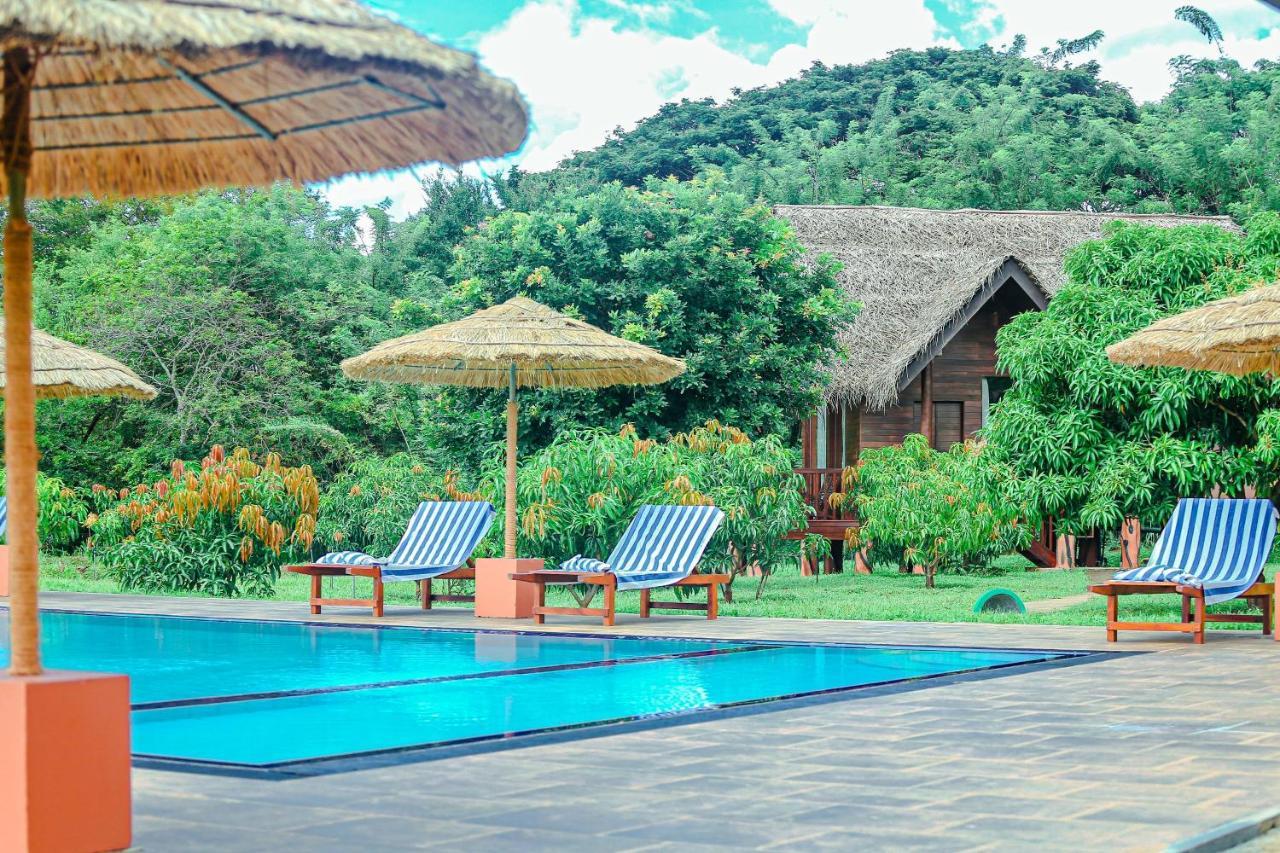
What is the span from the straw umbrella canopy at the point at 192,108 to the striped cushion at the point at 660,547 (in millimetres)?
6773

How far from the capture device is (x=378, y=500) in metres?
15.7

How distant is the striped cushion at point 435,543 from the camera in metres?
12.1

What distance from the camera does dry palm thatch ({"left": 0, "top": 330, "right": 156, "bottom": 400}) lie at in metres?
12.5

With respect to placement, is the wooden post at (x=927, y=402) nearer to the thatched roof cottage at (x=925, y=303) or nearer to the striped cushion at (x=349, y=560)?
the thatched roof cottage at (x=925, y=303)

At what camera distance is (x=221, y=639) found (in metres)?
10.3

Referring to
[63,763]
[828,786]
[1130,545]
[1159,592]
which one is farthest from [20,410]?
[1130,545]

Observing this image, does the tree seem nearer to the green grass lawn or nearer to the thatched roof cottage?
the thatched roof cottage

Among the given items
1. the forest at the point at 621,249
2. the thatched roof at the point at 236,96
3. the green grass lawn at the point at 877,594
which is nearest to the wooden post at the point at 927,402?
the forest at the point at 621,249

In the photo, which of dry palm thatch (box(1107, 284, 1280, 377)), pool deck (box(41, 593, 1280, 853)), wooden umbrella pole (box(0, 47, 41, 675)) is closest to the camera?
wooden umbrella pole (box(0, 47, 41, 675))

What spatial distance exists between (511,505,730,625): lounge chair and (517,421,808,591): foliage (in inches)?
47.0

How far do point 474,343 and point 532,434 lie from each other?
18.1 ft

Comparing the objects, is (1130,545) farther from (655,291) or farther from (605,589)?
(605,589)

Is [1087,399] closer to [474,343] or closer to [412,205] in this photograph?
[474,343]

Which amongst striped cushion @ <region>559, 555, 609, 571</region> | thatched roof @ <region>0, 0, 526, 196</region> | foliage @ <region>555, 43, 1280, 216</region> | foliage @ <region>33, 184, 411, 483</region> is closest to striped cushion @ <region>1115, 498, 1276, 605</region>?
striped cushion @ <region>559, 555, 609, 571</region>
